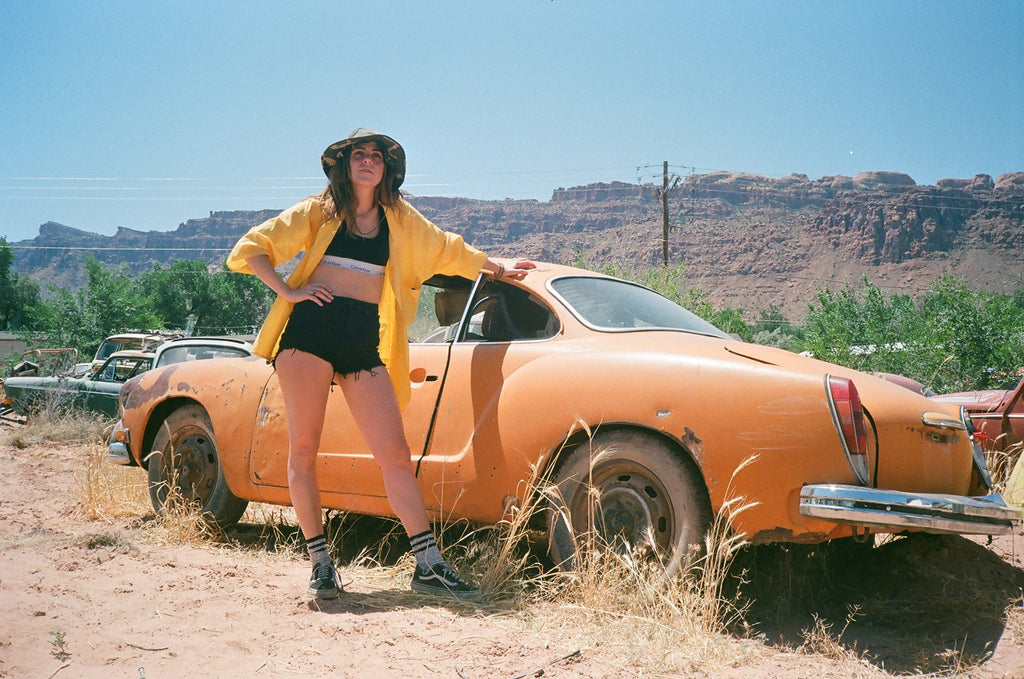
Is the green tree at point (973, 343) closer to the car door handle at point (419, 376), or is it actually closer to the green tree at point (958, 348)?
the green tree at point (958, 348)

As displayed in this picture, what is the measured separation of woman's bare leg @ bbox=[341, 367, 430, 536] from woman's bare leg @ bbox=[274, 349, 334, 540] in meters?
0.15

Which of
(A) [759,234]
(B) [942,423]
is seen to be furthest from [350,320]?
(A) [759,234]

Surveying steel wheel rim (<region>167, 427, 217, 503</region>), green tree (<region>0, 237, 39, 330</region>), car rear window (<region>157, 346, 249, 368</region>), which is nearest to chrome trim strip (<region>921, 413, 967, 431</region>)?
steel wheel rim (<region>167, 427, 217, 503</region>)

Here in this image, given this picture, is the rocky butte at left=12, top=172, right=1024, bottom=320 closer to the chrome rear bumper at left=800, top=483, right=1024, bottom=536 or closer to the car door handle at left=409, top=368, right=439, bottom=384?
the car door handle at left=409, top=368, right=439, bottom=384

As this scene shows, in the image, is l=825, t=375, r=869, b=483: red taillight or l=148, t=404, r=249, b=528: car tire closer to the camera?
l=825, t=375, r=869, b=483: red taillight

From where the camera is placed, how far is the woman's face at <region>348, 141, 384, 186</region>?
3525 mm

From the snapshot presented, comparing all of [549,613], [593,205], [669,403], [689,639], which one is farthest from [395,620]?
[593,205]

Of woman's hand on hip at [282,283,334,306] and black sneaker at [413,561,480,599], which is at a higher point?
woman's hand on hip at [282,283,334,306]

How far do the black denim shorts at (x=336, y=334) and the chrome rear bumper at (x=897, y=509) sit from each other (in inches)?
76.1

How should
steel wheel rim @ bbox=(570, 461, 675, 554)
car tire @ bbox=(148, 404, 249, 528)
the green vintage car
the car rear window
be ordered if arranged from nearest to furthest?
steel wheel rim @ bbox=(570, 461, 675, 554) → car tire @ bbox=(148, 404, 249, 528) → the car rear window → the green vintage car

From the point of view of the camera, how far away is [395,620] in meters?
3.12

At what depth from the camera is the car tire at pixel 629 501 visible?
302cm

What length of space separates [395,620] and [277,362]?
4.11 feet

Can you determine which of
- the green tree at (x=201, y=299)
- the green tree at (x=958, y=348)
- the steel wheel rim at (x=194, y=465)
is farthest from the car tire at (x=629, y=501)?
the green tree at (x=201, y=299)
